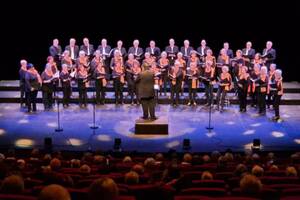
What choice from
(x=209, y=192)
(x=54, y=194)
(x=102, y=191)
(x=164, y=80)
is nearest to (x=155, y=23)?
(x=164, y=80)

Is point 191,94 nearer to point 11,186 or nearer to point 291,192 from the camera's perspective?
point 291,192

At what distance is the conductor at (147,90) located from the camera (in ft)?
45.9

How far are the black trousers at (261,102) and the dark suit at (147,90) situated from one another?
11.9 ft

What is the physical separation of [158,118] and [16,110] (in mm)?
4995

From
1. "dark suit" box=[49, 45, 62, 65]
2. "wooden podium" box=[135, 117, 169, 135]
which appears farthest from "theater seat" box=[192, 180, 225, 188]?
"dark suit" box=[49, 45, 62, 65]

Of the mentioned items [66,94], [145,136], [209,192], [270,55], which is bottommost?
[145,136]

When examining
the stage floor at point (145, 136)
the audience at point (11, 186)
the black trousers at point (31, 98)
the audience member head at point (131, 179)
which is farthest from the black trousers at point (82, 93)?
the audience at point (11, 186)

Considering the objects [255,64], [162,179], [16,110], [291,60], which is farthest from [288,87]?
[162,179]

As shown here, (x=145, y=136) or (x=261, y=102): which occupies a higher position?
(x=261, y=102)

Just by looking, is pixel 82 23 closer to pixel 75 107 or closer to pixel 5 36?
pixel 5 36

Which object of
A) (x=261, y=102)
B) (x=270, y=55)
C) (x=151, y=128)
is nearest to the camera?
(x=151, y=128)

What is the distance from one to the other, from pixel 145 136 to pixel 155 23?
7662mm

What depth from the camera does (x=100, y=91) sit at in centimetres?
1719

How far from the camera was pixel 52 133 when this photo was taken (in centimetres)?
1387
